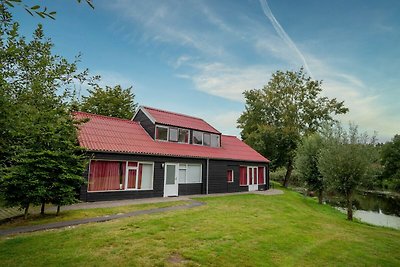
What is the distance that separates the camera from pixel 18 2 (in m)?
2.54

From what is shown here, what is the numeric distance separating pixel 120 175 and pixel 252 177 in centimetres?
1498

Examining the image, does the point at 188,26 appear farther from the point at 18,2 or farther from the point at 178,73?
the point at 18,2

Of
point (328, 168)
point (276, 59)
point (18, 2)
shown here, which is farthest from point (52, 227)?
point (276, 59)

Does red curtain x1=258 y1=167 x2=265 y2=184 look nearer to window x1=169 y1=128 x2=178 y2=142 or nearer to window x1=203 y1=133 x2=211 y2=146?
window x1=203 y1=133 x2=211 y2=146

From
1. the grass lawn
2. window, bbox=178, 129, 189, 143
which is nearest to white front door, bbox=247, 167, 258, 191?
window, bbox=178, 129, 189, 143

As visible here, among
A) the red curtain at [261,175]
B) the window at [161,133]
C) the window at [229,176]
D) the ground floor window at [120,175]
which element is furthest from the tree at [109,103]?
the red curtain at [261,175]

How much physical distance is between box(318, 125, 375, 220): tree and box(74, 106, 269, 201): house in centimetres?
879

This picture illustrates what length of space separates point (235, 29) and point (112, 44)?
27.1 feet

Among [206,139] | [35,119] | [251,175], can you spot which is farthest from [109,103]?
[35,119]

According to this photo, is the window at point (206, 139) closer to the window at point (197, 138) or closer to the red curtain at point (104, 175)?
the window at point (197, 138)

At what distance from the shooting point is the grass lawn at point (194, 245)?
617 cm

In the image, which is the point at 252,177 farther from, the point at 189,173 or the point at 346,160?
the point at 346,160

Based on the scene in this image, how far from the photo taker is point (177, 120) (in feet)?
74.0

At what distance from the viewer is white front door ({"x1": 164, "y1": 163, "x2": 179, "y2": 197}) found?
720 inches
